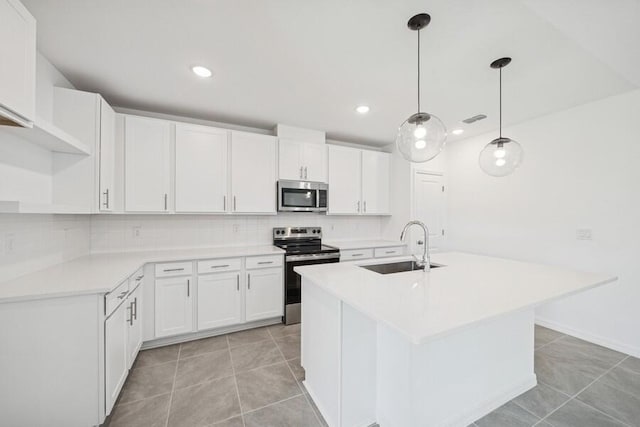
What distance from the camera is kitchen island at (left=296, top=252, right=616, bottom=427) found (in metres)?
1.25

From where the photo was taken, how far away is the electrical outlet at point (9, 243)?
1.58 meters

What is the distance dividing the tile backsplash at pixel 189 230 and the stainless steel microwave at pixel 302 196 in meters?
0.32

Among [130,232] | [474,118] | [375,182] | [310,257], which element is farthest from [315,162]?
[130,232]

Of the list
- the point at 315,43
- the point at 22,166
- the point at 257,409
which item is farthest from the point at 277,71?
the point at 257,409

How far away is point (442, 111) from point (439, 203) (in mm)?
1677

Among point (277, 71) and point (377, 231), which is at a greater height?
point (277, 71)

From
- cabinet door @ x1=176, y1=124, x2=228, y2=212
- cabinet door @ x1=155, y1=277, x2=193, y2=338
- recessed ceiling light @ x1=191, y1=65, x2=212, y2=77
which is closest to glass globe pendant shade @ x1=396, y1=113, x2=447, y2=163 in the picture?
recessed ceiling light @ x1=191, y1=65, x2=212, y2=77

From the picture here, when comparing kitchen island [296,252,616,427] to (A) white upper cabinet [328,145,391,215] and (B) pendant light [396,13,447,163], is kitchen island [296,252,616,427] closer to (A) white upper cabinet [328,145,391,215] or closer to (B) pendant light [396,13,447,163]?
(B) pendant light [396,13,447,163]

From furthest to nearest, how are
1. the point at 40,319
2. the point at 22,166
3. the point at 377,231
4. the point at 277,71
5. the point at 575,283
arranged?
the point at 377,231
the point at 277,71
the point at 22,166
the point at 575,283
the point at 40,319

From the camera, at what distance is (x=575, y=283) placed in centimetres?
157

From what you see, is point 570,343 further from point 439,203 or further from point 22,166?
point 22,166

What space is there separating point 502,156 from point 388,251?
7.00ft

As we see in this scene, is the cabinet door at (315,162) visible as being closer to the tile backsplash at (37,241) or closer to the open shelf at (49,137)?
the open shelf at (49,137)

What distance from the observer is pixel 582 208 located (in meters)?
2.74
